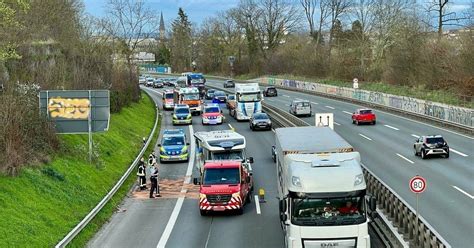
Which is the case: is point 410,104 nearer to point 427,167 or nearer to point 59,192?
point 427,167

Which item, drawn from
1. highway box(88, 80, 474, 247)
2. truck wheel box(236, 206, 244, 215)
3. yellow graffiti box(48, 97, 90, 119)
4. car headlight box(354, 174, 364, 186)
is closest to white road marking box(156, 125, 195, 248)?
highway box(88, 80, 474, 247)

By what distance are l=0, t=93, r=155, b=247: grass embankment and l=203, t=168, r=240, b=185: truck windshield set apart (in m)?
4.19

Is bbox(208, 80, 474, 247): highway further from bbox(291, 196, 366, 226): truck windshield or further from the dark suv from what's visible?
bbox(291, 196, 366, 226): truck windshield

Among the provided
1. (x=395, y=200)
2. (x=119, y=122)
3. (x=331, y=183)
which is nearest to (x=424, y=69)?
(x=119, y=122)

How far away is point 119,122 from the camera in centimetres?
4675

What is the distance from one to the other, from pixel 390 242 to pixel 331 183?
2691 mm

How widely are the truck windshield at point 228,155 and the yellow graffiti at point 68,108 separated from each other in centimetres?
697

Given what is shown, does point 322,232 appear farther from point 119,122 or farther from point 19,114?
point 119,122

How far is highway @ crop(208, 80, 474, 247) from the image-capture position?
20359 millimetres

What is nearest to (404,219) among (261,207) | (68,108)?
(261,207)

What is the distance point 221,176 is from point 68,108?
1008cm

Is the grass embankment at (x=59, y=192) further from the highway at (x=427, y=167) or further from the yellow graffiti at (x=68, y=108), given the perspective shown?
the highway at (x=427, y=167)

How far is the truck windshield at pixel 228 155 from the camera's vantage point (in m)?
26.9

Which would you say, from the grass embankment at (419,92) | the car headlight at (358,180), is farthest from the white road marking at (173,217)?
the grass embankment at (419,92)
